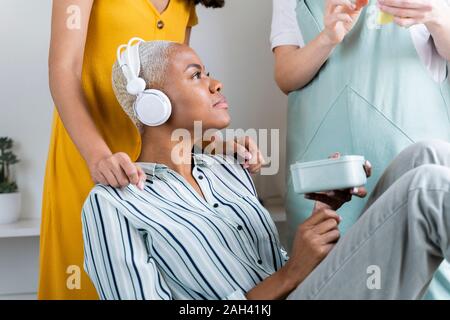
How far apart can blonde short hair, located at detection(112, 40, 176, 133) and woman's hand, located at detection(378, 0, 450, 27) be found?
450 millimetres

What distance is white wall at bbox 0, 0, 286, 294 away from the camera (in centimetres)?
203

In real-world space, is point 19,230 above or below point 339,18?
below

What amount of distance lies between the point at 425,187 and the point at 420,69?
0.57 m

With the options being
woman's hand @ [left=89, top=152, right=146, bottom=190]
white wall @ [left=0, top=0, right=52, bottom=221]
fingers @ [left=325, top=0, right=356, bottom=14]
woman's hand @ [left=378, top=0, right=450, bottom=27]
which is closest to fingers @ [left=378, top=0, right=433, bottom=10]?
woman's hand @ [left=378, top=0, right=450, bottom=27]

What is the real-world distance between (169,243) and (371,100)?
1.88 feet

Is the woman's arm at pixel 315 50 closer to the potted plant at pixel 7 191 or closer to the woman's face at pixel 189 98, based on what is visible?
the woman's face at pixel 189 98

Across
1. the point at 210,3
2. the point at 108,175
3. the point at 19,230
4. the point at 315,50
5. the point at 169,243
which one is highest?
the point at 210,3

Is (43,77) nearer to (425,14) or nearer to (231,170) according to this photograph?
(231,170)

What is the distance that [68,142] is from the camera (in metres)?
1.43

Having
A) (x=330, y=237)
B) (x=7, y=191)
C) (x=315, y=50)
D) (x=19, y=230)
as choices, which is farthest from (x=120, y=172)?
(x=7, y=191)

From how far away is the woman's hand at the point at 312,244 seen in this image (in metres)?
1.02

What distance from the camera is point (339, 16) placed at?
1351 mm

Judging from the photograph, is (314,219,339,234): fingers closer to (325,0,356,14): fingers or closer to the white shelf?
(325,0,356,14): fingers
